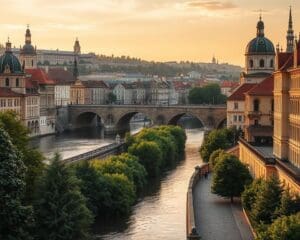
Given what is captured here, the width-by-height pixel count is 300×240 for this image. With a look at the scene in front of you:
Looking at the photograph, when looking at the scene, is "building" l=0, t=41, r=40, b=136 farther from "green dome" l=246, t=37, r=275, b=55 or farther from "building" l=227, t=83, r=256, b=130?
"green dome" l=246, t=37, r=275, b=55

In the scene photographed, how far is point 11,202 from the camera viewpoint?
31484 millimetres

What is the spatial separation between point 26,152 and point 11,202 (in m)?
11.0

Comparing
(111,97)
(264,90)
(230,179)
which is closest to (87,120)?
(111,97)

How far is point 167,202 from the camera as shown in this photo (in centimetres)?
5453

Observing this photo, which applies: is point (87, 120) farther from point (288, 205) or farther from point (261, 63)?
point (288, 205)

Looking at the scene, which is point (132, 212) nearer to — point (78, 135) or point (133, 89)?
point (78, 135)

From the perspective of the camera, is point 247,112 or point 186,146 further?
point 186,146

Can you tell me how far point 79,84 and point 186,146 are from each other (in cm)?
6525

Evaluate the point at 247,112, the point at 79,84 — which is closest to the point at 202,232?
the point at 247,112

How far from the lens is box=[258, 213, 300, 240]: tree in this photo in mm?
30375

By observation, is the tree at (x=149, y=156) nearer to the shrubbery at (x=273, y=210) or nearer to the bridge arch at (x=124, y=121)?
the shrubbery at (x=273, y=210)

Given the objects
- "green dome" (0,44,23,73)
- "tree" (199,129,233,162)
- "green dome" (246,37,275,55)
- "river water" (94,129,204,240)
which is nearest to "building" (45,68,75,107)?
"green dome" (0,44,23,73)

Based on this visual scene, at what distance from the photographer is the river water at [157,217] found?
44344mm

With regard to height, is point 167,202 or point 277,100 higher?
point 277,100
